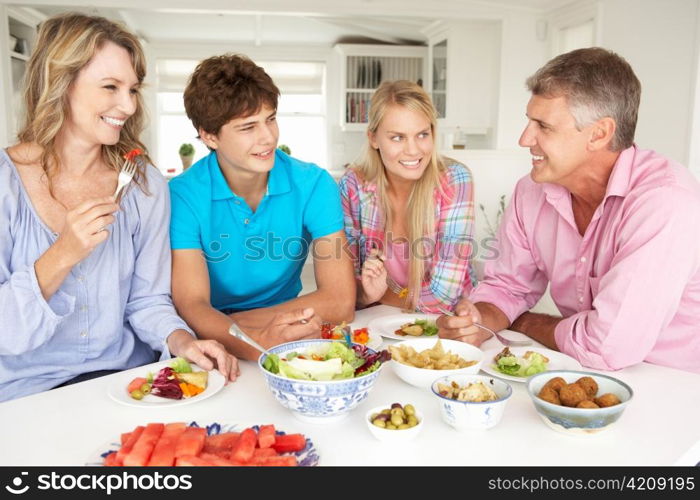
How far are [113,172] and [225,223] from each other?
42 centimetres

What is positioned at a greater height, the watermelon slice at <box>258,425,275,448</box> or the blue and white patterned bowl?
the blue and white patterned bowl

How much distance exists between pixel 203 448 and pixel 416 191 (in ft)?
5.33

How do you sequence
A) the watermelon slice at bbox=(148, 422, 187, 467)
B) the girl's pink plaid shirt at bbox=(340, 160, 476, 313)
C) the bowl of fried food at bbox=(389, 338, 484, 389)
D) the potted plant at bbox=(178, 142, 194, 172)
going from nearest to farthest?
the watermelon slice at bbox=(148, 422, 187, 467), the bowl of fried food at bbox=(389, 338, 484, 389), the girl's pink plaid shirt at bbox=(340, 160, 476, 313), the potted plant at bbox=(178, 142, 194, 172)

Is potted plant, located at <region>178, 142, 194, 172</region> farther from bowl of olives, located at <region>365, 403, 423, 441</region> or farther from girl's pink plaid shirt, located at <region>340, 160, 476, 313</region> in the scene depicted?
bowl of olives, located at <region>365, 403, 423, 441</region>

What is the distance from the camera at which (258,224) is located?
2.10 metres

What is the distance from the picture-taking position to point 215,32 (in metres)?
7.87

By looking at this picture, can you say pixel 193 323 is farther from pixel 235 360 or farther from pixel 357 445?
pixel 357 445

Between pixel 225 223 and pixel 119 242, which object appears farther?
pixel 225 223

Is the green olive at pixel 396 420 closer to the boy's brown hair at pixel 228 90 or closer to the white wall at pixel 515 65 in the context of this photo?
the boy's brown hair at pixel 228 90

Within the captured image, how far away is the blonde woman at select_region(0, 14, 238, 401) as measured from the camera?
57.5 inches

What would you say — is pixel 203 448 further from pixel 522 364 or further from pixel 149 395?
pixel 522 364

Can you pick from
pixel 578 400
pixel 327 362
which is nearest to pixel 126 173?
pixel 327 362

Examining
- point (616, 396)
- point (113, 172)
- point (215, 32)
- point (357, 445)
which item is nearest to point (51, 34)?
point (113, 172)

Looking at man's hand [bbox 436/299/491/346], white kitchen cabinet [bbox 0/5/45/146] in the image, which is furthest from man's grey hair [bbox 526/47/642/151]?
white kitchen cabinet [bbox 0/5/45/146]
